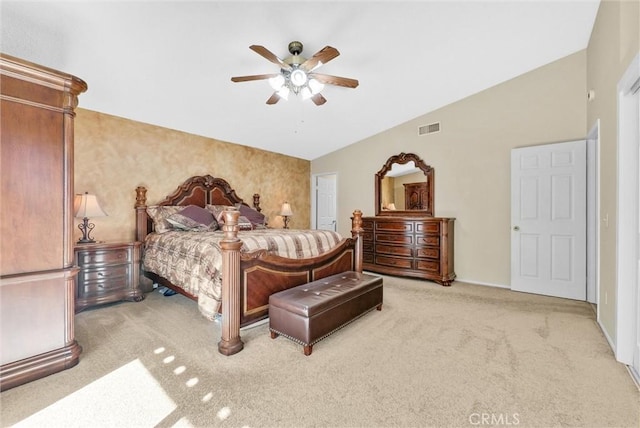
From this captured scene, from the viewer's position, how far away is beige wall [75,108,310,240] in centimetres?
366

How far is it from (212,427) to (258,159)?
4.73 m

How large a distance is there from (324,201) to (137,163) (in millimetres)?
3708

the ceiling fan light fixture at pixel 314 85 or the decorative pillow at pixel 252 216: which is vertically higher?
the ceiling fan light fixture at pixel 314 85

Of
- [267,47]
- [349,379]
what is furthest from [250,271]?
[267,47]

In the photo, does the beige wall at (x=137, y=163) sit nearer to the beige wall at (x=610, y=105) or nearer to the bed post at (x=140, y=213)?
the bed post at (x=140, y=213)

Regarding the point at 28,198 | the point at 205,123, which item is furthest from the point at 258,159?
the point at 28,198

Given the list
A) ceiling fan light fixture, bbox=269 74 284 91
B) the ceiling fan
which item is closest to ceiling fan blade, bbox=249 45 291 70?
the ceiling fan

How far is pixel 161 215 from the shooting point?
400 centimetres

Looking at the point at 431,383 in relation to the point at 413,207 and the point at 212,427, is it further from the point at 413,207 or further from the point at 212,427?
the point at 413,207

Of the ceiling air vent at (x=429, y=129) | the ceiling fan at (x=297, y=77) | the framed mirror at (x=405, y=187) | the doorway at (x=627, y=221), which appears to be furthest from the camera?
the framed mirror at (x=405, y=187)

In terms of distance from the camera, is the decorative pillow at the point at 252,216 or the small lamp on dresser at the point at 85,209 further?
the decorative pillow at the point at 252,216

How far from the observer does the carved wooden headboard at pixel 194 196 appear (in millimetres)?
4027

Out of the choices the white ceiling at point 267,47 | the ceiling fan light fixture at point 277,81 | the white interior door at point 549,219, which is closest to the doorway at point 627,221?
the white ceiling at point 267,47

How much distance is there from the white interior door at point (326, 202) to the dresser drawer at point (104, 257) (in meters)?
3.91
